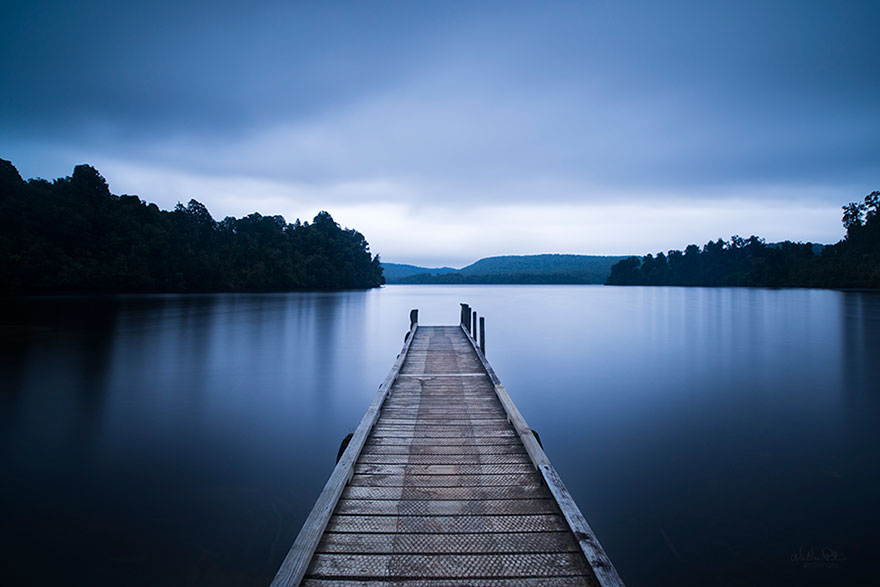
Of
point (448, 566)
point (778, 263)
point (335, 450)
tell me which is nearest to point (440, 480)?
point (448, 566)

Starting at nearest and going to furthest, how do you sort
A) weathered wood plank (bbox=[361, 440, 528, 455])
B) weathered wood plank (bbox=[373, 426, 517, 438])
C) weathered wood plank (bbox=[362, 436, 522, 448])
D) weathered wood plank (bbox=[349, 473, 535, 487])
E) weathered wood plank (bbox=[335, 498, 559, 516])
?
weathered wood plank (bbox=[335, 498, 559, 516]) < weathered wood plank (bbox=[349, 473, 535, 487]) < weathered wood plank (bbox=[361, 440, 528, 455]) < weathered wood plank (bbox=[362, 436, 522, 448]) < weathered wood plank (bbox=[373, 426, 517, 438])

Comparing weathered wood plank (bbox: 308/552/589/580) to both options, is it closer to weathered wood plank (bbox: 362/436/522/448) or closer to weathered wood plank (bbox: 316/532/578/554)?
weathered wood plank (bbox: 316/532/578/554)

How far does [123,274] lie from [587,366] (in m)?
56.3

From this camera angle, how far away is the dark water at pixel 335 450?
429 centimetres

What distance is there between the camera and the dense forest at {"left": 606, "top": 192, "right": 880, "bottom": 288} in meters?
73.9

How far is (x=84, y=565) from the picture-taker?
4.07 m

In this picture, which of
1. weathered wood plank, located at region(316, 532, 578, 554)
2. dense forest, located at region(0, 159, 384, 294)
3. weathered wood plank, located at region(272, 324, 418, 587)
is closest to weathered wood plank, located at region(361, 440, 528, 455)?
weathered wood plank, located at region(272, 324, 418, 587)

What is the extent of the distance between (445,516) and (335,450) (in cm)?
404

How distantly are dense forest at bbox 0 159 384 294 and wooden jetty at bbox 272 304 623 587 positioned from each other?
179ft

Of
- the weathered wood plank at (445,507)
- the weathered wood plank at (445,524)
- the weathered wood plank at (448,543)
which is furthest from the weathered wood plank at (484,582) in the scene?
the weathered wood plank at (445,507)

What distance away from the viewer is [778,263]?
3637 inches

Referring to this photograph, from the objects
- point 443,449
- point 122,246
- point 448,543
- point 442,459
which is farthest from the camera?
point 122,246

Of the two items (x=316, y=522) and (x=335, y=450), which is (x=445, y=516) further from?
(x=335, y=450)

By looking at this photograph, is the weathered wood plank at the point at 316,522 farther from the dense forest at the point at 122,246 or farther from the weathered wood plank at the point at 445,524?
the dense forest at the point at 122,246
